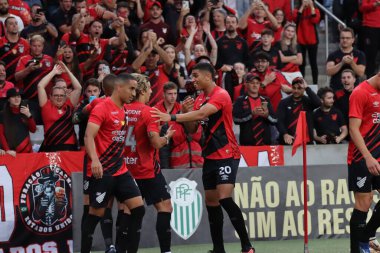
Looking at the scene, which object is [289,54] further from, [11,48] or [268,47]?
[11,48]

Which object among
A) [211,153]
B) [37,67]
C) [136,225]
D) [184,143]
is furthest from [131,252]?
[37,67]

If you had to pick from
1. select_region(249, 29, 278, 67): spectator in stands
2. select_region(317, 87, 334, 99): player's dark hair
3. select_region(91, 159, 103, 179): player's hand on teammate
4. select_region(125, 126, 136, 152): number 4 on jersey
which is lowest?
select_region(91, 159, 103, 179): player's hand on teammate

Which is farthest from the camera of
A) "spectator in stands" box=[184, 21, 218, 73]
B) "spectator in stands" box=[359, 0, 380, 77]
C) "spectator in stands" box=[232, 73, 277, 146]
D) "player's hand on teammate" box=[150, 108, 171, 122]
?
"spectator in stands" box=[359, 0, 380, 77]

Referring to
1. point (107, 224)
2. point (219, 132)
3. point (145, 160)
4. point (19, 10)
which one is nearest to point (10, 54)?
point (19, 10)

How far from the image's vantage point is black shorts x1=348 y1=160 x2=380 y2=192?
40.7 ft

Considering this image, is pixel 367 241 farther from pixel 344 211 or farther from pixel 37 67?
pixel 37 67

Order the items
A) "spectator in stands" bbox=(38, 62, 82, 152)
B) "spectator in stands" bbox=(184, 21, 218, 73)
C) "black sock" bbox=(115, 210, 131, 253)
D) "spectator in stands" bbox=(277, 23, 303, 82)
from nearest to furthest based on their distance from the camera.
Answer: "black sock" bbox=(115, 210, 131, 253) < "spectator in stands" bbox=(38, 62, 82, 152) < "spectator in stands" bbox=(184, 21, 218, 73) < "spectator in stands" bbox=(277, 23, 303, 82)

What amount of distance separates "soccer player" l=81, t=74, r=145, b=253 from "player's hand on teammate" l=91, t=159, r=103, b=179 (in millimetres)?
75

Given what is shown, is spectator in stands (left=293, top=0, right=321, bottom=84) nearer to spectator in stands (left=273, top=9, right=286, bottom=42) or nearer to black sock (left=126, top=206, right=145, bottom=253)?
spectator in stands (left=273, top=9, right=286, bottom=42)

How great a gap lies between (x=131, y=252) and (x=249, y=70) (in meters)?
7.93

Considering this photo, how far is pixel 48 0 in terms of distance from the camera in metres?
20.9

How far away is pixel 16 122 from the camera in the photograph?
52.6ft

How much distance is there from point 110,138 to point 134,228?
1.20m

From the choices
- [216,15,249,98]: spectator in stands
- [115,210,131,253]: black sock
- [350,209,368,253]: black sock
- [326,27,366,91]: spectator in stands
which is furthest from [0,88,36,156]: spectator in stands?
[326,27,366,91]: spectator in stands
